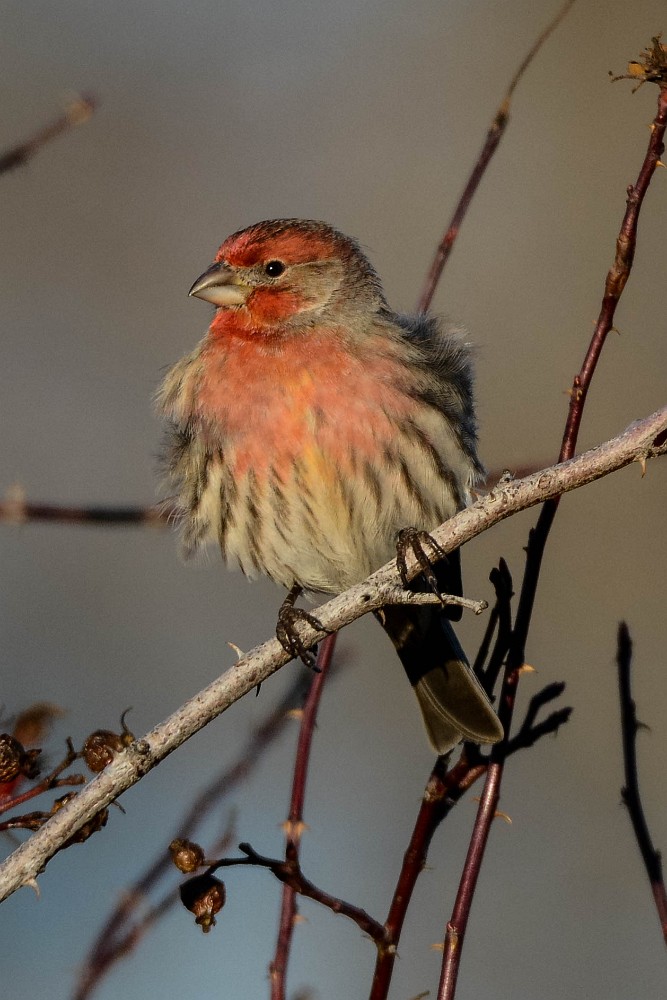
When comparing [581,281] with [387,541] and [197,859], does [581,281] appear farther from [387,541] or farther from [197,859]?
[197,859]

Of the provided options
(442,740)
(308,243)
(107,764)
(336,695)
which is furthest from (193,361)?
(336,695)

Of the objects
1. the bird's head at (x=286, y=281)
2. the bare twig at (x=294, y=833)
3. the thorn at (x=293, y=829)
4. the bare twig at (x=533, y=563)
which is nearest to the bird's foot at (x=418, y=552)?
the bare twig at (x=533, y=563)

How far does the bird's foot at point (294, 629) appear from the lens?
365 centimetres

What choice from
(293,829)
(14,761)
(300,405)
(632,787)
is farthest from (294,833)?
(300,405)

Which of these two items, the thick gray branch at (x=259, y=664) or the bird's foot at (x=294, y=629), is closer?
the thick gray branch at (x=259, y=664)

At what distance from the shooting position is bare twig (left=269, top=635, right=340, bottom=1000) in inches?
→ 125

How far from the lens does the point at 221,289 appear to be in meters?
5.04

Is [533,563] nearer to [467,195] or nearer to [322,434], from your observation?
[467,195]

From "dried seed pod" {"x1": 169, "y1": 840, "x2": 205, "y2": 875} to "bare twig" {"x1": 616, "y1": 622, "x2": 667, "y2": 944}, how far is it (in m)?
1.03

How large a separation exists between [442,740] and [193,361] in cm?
170

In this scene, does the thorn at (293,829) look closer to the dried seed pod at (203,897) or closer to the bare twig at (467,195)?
the dried seed pod at (203,897)

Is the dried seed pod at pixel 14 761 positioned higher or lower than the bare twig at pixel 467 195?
lower

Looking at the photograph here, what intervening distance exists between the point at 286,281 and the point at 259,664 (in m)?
2.19

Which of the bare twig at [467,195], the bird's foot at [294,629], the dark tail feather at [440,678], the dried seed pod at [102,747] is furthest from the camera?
the dark tail feather at [440,678]
